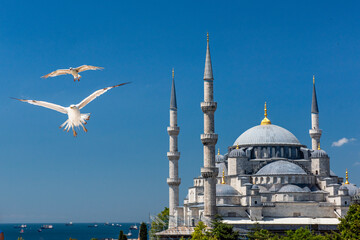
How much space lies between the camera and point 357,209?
99.5 feet

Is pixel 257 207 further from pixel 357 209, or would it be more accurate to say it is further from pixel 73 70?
pixel 73 70

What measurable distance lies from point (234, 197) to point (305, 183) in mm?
4996

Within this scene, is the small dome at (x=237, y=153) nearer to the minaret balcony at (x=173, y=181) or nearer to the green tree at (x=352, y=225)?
the minaret balcony at (x=173, y=181)

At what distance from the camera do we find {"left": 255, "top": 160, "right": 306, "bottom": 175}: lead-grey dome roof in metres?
42.8

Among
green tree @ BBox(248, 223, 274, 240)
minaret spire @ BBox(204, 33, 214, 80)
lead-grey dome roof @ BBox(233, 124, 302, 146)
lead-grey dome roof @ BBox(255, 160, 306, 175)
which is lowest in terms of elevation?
green tree @ BBox(248, 223, 274, 240)

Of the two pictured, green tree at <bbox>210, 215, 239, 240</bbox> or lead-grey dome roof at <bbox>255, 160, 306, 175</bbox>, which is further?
lead-grey dome roof at <bbox>255, 160, 306, 175</bbox>

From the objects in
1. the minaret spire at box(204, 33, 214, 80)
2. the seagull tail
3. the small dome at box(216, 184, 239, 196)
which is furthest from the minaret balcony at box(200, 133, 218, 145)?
the seagull tail

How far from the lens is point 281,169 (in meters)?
42.9

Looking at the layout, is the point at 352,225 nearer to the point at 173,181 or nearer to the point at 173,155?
the point at 173,181

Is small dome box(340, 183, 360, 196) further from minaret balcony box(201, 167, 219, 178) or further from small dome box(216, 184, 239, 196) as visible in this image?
minaret balcony box(201, 167, 219, 178)

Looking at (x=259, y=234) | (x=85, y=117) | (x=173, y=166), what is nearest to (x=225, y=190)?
(x=173, y=166)

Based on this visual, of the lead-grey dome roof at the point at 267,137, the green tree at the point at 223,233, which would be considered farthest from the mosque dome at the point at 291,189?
the green tree at the point at 223,233

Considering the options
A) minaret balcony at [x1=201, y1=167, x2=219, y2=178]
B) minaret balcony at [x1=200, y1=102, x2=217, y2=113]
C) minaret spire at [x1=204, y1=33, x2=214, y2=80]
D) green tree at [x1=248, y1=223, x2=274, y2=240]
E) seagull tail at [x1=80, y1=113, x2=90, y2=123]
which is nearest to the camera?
seagull tail at [x1=80, y1=113, x2=90, y2=123]

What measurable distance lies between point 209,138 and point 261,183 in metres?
6.94
